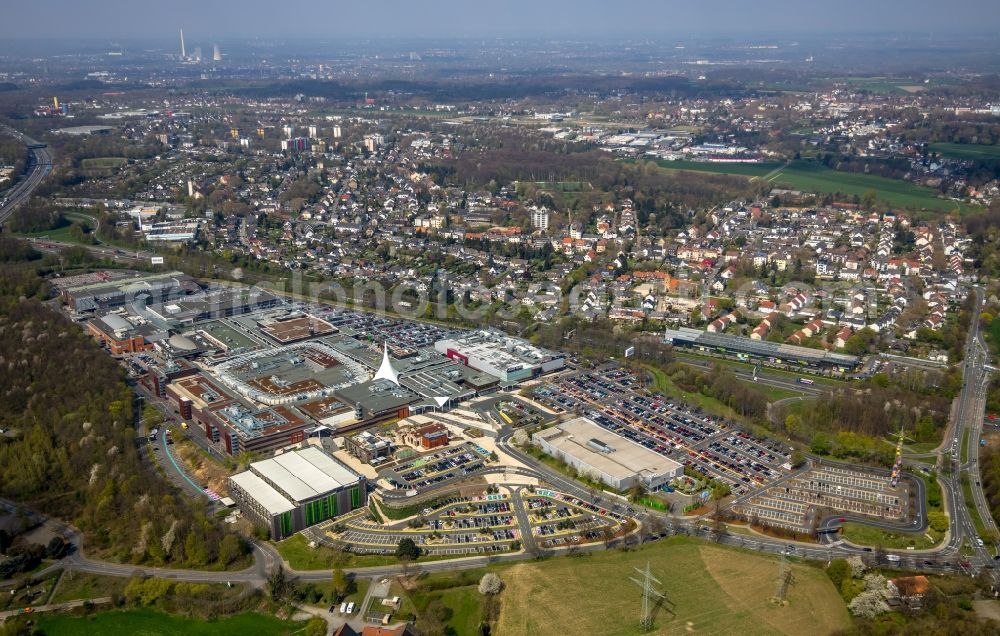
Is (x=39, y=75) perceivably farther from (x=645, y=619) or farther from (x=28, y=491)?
(x=645, y=619)

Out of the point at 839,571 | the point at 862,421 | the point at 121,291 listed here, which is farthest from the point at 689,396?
the point at 121,291

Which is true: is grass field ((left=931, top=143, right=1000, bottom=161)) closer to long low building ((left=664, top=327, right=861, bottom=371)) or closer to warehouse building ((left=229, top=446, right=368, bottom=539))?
long low building ((left=664, top=327, right=861, bottom=371))

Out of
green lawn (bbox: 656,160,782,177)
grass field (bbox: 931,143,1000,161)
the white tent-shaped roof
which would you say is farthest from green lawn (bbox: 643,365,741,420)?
grass field (bbox: 931,143,1000,161)

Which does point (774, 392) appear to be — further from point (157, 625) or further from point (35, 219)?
point (35, 219)

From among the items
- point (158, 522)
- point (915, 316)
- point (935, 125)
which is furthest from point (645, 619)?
point (935, 125)

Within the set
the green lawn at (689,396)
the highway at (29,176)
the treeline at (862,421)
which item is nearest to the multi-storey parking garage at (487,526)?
the green lawn at (689,396)

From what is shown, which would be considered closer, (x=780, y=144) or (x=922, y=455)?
(x=922, y=455)
